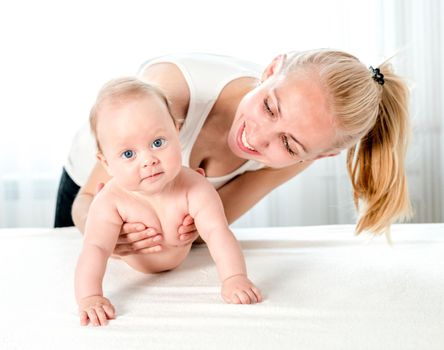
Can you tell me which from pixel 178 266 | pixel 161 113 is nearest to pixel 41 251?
pixel 178 266

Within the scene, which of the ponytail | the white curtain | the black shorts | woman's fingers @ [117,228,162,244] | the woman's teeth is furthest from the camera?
the white curtain

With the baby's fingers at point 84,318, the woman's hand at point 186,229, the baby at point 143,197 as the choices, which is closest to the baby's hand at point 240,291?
the baby at point 143,197

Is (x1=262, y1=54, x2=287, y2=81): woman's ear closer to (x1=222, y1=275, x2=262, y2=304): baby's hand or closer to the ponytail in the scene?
the ponytail

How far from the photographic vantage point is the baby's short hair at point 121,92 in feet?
4.42

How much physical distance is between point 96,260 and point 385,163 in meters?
0.82

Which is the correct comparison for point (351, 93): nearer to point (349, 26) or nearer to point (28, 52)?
point (349, 26)

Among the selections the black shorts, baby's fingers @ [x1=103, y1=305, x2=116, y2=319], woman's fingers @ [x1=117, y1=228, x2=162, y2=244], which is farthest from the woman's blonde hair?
the black shorts

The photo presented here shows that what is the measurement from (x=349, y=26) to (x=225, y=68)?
1287mm

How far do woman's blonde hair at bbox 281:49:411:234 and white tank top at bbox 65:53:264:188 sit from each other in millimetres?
247

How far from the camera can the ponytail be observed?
175 centimetres

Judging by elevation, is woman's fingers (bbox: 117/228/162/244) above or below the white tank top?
below

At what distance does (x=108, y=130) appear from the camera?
134 cm

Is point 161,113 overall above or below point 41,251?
above

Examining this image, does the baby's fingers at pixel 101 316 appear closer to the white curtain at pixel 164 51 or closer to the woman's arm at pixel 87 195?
the woman's arm at pixel 87 195
